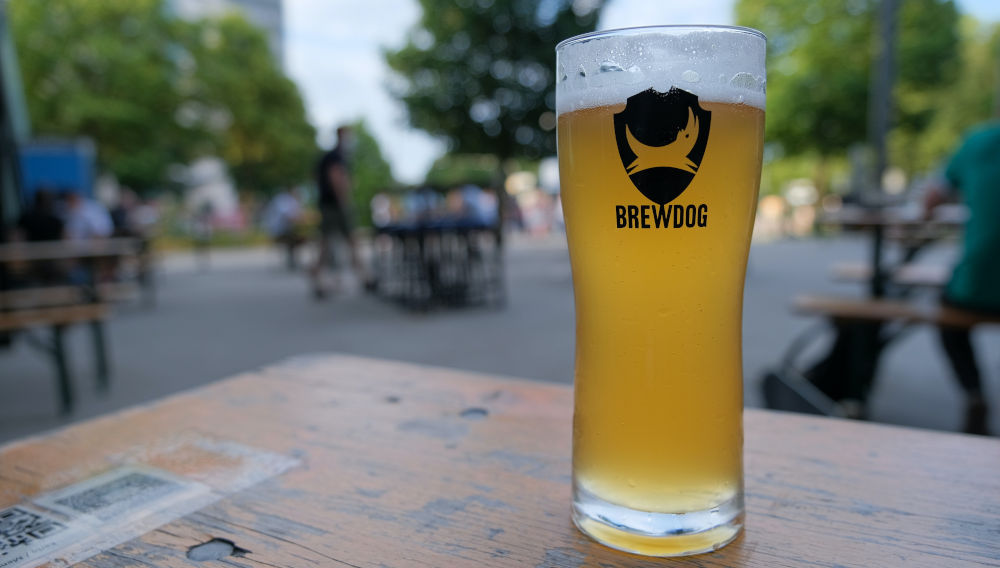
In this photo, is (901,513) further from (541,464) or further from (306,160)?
(306,160)

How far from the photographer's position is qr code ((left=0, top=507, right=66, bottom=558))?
0.58m

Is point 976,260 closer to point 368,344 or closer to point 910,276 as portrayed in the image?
point 910,276

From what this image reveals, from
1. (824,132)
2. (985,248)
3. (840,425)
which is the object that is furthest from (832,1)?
(840,425)

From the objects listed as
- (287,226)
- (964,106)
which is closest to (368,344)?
(287,226)

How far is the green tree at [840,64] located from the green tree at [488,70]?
10750 millimetres

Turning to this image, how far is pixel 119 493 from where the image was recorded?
68 cm

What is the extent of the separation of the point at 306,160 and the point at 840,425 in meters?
31.0

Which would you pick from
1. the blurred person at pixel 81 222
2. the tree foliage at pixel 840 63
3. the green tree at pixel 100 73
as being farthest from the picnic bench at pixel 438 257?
the green tree at pixel 100 73

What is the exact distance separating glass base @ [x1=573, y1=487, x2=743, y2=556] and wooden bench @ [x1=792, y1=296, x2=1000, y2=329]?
2.68m

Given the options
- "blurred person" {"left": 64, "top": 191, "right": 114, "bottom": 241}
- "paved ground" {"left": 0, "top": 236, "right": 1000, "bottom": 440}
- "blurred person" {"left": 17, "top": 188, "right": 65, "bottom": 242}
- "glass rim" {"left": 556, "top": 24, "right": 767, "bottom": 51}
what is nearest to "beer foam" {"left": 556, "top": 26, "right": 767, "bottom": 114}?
"glass rim" {"left": 556, "top": 24, "right": 767, "bottom": 51}

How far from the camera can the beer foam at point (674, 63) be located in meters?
0.56

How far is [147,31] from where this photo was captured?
824 inches

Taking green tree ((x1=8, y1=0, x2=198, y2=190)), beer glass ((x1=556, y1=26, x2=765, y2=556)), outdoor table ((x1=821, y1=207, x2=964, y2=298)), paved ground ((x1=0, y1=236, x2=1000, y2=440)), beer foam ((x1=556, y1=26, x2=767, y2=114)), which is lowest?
paved ground ((x1=0, y1=236, x2=1000, y2=440))

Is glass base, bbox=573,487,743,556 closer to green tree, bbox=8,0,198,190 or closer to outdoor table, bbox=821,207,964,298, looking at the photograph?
outdoor table, bbox=821,207,964,298
